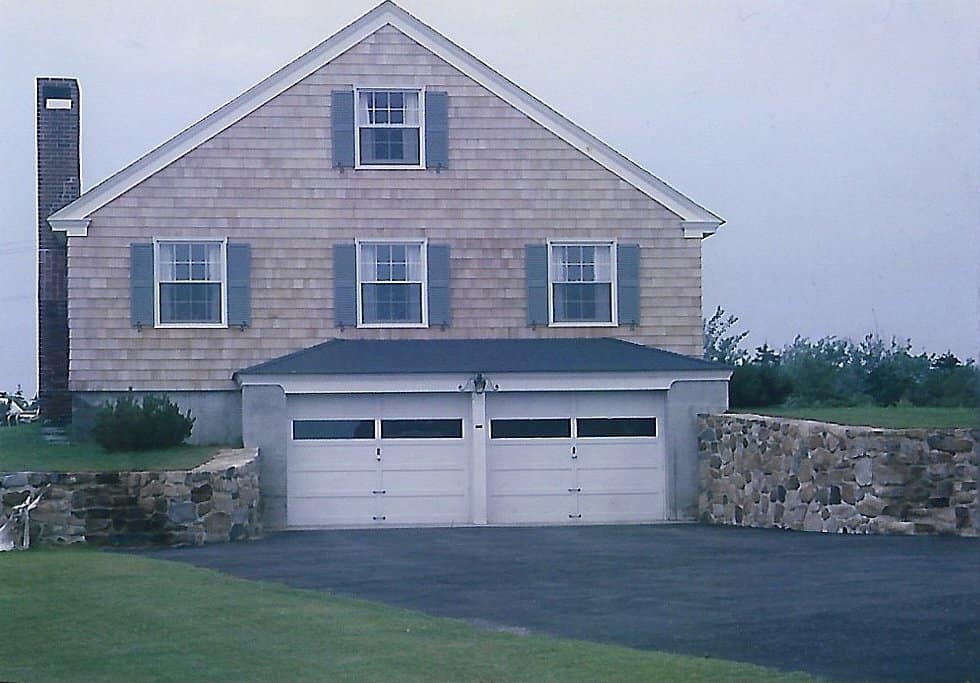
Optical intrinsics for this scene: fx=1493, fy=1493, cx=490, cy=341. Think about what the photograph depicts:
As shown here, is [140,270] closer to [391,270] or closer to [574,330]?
[391,270]

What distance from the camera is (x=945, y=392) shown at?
26.4 meters

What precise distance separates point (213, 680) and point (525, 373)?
1446 cm

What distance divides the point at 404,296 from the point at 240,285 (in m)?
2.73

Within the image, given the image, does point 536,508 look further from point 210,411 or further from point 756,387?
point 756,387

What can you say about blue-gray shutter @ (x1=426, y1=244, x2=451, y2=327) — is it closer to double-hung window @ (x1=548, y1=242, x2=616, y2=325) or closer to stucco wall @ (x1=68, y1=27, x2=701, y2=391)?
stucco wall @ (x1=68, y1=27, x2=701, y2=391)

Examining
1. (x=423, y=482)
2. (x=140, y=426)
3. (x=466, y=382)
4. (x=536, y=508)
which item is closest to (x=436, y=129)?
(x=466, y=382)

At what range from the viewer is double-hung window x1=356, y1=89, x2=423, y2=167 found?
2519 centimetres

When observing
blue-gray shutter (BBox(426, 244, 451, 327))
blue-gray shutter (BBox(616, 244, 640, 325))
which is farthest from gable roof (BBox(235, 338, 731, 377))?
blue-gray shutter (BBox(616, 244, 640, 325))

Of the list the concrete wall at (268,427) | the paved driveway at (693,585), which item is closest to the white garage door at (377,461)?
the concrete wall at (268,427)

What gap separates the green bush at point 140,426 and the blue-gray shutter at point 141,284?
1.56 metres

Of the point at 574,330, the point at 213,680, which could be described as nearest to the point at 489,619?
the point at 213,680

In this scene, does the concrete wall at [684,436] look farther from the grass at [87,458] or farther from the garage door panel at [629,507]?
the grass at [87,458]

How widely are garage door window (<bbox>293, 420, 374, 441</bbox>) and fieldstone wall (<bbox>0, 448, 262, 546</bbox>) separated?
358 centimetres

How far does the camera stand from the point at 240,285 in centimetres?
2484
